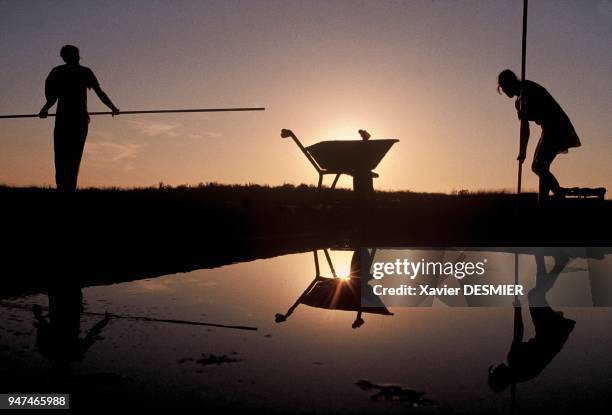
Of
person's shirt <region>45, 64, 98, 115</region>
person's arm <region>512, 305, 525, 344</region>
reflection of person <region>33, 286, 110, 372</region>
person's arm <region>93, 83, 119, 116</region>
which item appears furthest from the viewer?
person's arm <region>93, 83, 119, 116</region>

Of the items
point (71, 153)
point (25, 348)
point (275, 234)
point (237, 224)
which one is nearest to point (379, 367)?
point (25, 348)

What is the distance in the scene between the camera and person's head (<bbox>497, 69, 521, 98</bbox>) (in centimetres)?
791

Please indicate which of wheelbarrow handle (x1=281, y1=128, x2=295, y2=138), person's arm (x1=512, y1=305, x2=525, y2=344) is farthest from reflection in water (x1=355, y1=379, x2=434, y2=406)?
wheelbarrow handle (x1=281, y1=128, x2=295, y2=138)

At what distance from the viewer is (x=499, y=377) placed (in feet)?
7.58

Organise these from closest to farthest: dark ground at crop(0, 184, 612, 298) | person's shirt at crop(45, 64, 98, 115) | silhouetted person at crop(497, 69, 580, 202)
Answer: dark ground at crop(0, 184, 612, 298) < person's shirt at crop(45, 64, 98, 115) < silhouetted person at crop(497, 69, 580, 202)

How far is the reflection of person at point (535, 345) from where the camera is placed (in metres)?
2.34

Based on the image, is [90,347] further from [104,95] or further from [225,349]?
[104,95]

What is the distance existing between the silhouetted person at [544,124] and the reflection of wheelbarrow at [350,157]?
4074 millimetres

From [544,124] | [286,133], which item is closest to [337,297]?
[544,124]

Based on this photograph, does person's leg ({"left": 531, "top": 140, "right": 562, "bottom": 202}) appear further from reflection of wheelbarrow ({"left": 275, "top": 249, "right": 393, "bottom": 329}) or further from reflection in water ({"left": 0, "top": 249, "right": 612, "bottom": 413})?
reflection in water ({"left": 0, "top": 249, "right": 612, "bottom": 413})

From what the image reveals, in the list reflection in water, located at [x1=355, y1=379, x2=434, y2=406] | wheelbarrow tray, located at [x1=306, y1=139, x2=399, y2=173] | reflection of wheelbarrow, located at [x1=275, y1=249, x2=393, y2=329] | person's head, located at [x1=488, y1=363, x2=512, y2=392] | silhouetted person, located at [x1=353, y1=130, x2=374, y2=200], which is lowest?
reflection in water, located at [x1=355, y1=379, x2=434, y2=406]

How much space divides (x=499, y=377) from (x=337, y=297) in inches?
80.6

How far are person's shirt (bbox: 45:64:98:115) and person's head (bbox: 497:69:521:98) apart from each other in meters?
5.52

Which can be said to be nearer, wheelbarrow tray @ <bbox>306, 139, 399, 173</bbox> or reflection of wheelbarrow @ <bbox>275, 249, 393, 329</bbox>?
reflection of wheelbarrow @ <bbox>275, 249, 393, 329</bbox>
